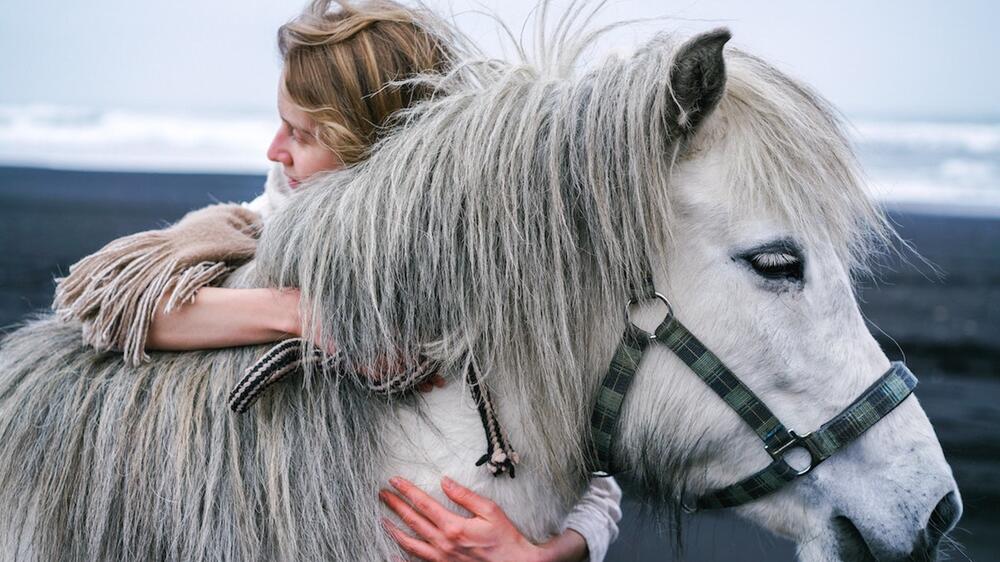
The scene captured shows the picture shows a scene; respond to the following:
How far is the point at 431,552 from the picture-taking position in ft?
4.83

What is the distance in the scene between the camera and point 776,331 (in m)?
1.43

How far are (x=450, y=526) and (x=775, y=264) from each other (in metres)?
0.72

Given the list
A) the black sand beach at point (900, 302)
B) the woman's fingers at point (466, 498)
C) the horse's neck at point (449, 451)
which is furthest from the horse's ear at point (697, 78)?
the woman's fingers at point (466, 498)

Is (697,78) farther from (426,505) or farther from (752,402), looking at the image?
(426,505)

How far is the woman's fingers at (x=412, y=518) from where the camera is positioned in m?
1.46

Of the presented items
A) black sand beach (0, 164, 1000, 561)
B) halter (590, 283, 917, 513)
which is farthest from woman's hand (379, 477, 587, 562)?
black sand beach (0, 164, 1000, 561)

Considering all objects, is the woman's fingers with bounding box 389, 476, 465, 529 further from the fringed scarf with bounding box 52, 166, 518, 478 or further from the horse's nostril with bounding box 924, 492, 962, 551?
the horse's nostril with bounding box 924, 492, 962, 551

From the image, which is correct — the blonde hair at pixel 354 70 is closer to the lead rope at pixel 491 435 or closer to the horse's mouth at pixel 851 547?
the lead rope at pixel 491 435

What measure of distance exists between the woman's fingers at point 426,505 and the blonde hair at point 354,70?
2.14ft

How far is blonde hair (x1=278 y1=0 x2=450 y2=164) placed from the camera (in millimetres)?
1713

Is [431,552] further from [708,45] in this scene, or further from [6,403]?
[708,45]

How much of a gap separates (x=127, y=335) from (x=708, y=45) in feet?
3.65

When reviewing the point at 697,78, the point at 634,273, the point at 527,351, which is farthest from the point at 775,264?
the point at 527,351

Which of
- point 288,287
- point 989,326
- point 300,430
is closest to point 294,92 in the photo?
point 288,287
